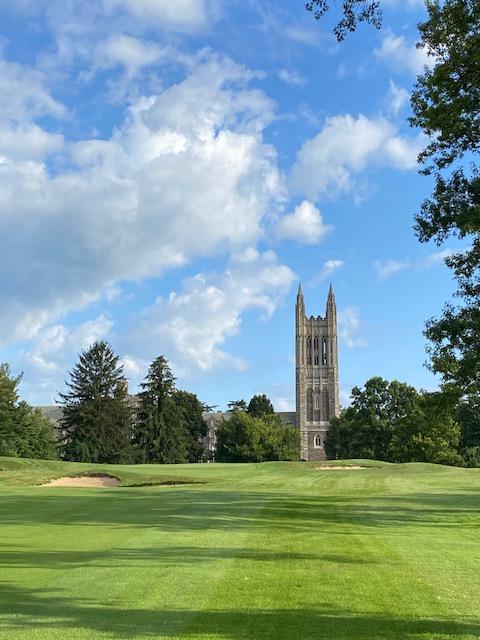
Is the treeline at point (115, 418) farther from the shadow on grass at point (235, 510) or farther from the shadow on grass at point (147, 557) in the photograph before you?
the shadow on grass at point (147, 557)

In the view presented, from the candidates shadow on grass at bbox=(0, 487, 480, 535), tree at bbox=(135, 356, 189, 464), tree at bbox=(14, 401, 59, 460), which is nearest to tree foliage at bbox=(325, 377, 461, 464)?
tree at bbox=(135, 356, 189, 464)

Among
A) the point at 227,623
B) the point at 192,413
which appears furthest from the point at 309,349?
the point at 227,623

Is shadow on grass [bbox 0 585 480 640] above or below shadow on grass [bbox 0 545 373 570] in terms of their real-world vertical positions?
below

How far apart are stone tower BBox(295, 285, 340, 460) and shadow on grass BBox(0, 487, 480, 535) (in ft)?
400

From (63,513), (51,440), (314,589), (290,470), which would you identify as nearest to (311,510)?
(63,513)

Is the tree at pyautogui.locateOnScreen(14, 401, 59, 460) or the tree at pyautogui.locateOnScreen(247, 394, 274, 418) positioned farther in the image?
the tree at pyautogui.locateOnScreen(247, 394, 274, 418)

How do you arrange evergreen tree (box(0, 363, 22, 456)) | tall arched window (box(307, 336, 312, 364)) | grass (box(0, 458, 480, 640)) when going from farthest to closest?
tall arched window (box(307, 336, 312, 364)) → evergreen tree (box(0, 363, 22, 456)) → grass (box(0, 458, 480, 640))

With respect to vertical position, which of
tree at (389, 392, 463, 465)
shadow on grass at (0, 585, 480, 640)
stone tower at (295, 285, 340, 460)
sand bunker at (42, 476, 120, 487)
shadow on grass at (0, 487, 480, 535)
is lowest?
shadow on grass at (0, 585, 480, 640)

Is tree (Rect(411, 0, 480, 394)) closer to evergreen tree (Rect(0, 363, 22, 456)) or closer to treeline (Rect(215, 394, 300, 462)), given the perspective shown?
evergreen tree (Rect(0, 363, 22, 456))

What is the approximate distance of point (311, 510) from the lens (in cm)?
2366

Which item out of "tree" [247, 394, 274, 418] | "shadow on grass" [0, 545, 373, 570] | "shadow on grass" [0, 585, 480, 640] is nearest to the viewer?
"shadow on grass" [0, 585, 480, 640]

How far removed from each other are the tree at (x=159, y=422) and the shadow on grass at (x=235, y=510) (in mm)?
56179

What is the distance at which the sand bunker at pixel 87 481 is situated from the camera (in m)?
42.1

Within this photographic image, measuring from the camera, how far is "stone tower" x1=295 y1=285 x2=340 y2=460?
15250cm
